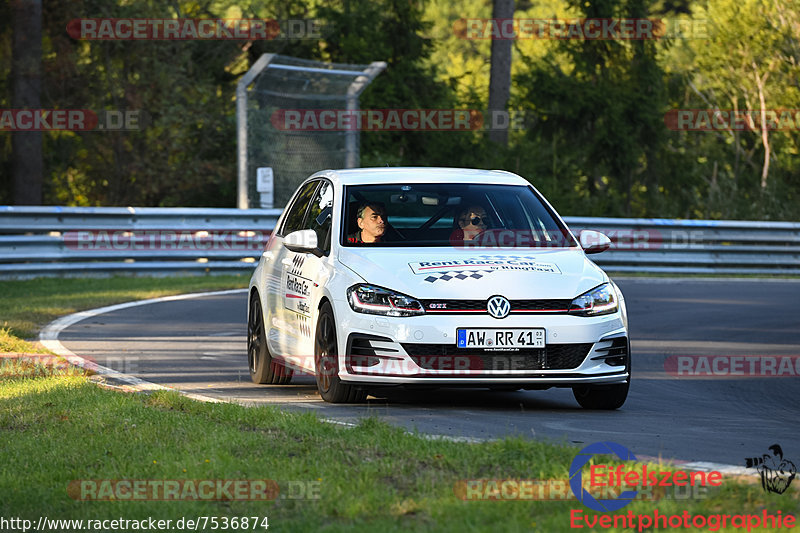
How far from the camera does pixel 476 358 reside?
8.53 m

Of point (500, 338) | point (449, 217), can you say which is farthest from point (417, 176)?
point (500, 338)

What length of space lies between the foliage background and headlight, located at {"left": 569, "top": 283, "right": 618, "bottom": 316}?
67.9ft

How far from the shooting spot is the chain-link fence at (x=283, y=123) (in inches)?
923

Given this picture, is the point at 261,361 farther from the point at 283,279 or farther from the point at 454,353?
the point at 454,353

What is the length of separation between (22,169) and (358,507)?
25.2 meters

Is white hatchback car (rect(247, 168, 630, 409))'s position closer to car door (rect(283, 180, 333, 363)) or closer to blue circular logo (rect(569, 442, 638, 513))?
car door (rect(283, 180, 333, 363))

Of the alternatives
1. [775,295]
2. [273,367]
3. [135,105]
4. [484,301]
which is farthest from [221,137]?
[484,301]

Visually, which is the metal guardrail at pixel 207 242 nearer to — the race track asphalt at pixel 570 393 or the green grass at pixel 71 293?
the green grass at pixel 71 293

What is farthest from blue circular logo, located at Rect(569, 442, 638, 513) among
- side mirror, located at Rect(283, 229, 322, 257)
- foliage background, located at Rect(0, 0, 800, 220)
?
foliage background, located at Rect(0, 0, 800, 220)

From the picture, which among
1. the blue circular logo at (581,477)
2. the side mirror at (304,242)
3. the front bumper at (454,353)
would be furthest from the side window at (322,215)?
the blue circular logo at (581,477)

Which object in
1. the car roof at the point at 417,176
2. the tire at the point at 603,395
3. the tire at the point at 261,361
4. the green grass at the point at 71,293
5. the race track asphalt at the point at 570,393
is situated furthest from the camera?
the green grass at the point at 71,293

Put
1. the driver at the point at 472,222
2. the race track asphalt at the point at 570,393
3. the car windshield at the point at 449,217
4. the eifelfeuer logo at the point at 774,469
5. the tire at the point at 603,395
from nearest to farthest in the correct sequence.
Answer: the eifelfeuer logo at the point at 774,469
the race track asphalt at the point at 570,393
the tire at the point at 603,395
the car windshield at the point at 449,217
the driver at the point at 472,222

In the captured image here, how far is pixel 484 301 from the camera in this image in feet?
28.0

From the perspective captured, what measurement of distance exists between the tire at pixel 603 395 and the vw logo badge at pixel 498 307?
93 centimetres
